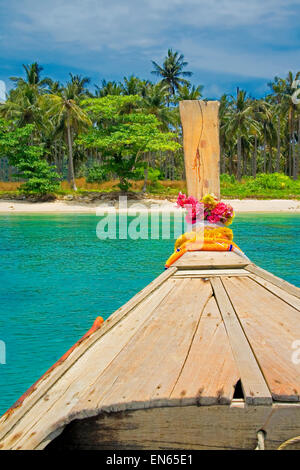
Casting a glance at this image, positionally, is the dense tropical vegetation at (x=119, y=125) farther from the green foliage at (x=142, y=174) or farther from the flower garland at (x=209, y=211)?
A: the flower garland at (x=209, y=211)

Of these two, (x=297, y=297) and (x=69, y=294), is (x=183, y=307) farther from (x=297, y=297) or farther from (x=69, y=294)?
(x=69, y=294)

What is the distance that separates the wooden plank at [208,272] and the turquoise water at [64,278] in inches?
91.4

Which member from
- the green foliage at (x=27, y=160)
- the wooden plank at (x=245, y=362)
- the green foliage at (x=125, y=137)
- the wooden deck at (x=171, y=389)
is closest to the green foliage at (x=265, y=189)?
the green foliage at (x=125, y=137)

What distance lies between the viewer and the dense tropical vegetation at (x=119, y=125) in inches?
1256

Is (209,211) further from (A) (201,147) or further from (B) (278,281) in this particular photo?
(B) (278,281)

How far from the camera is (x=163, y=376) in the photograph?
185cm

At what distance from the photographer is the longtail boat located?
1.63m

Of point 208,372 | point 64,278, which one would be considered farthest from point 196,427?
point 64,278

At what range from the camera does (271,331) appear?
2404 mm

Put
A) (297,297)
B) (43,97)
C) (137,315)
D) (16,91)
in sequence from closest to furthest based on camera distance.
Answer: (137,315)
(297,297)
(43,97)
(16,91)

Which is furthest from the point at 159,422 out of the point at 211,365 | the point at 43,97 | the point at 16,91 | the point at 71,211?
the point at 16,91

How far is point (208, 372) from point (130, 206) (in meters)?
29.0
